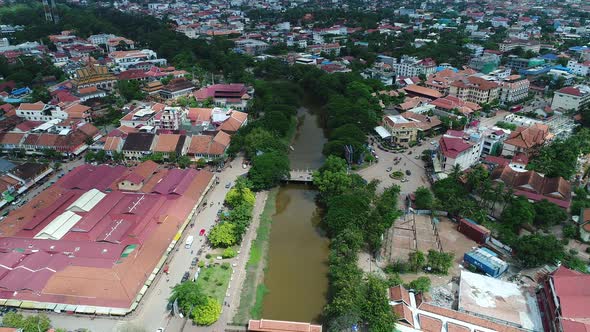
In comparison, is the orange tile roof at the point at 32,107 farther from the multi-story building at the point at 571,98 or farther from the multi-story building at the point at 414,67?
the multi-story building at the point at 571,98

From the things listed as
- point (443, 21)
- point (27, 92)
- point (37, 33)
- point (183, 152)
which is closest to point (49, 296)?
point (183, 152)

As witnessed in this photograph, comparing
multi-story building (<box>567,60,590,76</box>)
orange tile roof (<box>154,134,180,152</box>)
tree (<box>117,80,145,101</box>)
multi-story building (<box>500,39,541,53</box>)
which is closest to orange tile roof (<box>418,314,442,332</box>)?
orange tile roof (<box>154,134,180,152</box>)

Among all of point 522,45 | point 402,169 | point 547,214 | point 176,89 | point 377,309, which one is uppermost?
point 522,45

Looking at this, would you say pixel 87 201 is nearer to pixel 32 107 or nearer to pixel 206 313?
pixel 206 313

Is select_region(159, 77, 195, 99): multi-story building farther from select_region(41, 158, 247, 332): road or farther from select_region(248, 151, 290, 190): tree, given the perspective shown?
select_region(41, 158, 247, 332): road

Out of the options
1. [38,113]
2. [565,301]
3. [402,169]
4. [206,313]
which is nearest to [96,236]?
[206,313]
